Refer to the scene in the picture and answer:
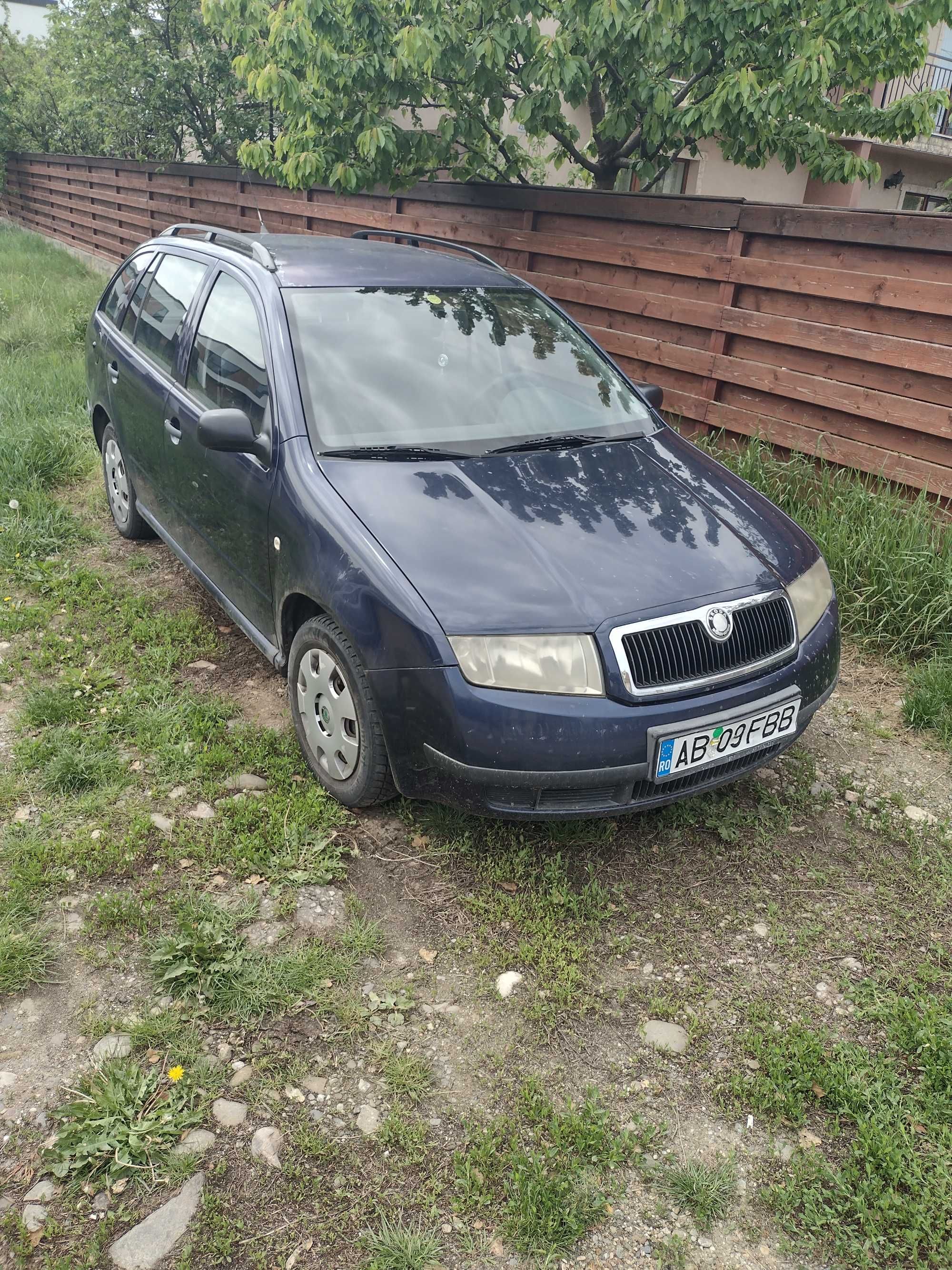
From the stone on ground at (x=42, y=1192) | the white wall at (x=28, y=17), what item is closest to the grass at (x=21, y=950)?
the stone on ground at (x=42, y=1192)

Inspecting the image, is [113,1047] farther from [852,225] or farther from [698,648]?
[852,225]

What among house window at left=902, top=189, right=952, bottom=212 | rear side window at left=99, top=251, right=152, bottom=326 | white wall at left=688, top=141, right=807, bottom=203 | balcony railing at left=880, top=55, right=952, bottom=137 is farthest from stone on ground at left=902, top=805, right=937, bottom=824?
house window at left=902, top=189, right=952, bottom=212

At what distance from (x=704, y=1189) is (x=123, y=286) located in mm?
5148

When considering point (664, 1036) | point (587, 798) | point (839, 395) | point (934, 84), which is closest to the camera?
point (664, 1036)

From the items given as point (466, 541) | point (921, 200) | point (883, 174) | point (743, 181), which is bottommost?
point (466, 541)

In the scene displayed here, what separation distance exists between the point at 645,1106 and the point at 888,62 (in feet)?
22.9

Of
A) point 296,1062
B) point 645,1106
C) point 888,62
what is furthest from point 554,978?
point 888,62

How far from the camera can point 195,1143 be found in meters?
2.20

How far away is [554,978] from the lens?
2676mm

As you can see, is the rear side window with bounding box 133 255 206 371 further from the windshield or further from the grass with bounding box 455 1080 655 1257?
the grass with bounding box 455 1080 655 1257

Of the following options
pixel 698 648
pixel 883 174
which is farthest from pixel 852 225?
pixel 883 174

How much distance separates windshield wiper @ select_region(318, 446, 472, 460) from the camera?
3.27 meters

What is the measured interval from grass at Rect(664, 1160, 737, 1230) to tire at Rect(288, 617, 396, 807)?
141 centimetres

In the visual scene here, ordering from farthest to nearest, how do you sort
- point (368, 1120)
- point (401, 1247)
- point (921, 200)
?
point (921, 200) < point (368, 1120) < point (401, 1247)
